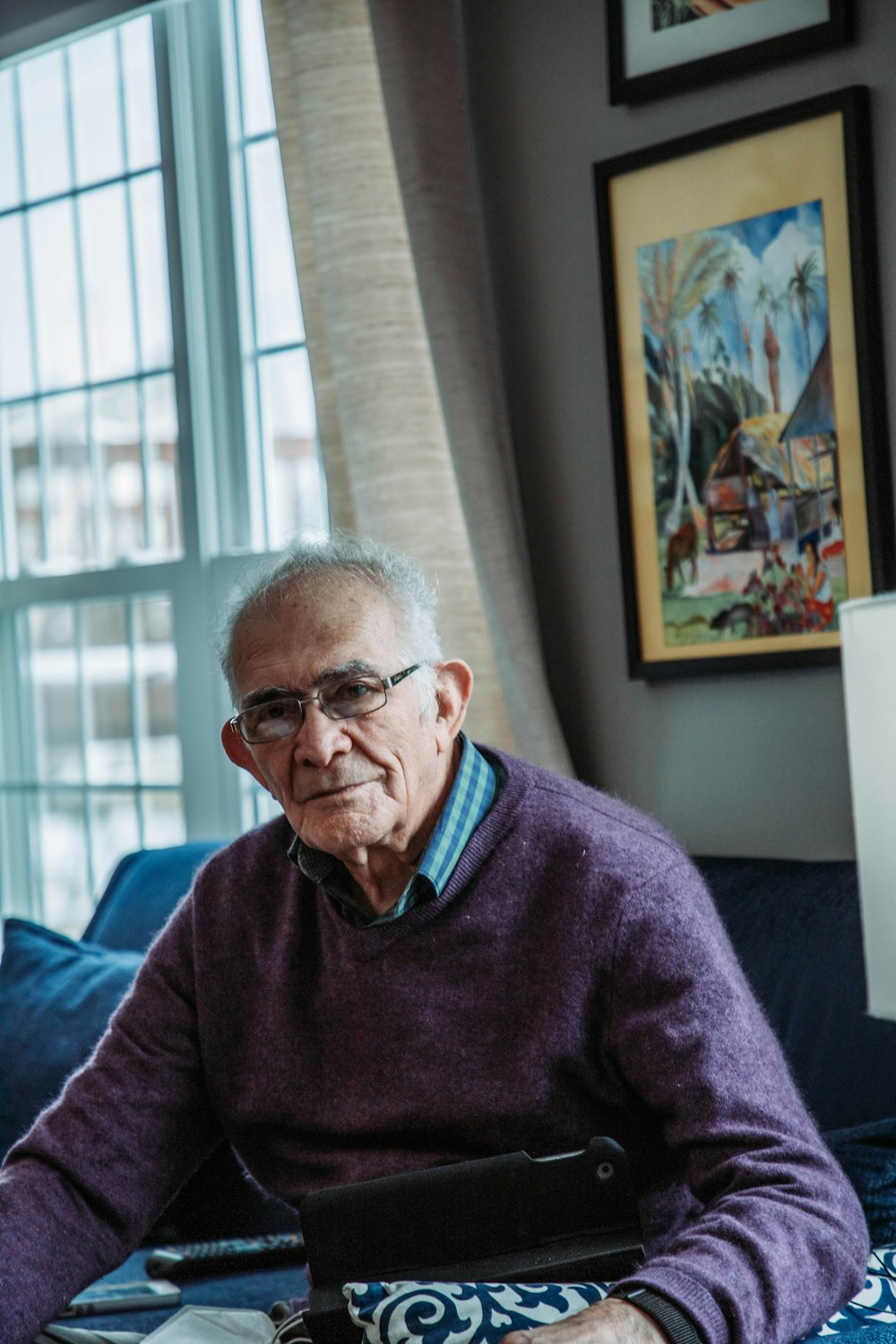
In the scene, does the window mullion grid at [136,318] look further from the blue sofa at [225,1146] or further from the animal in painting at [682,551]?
the animal in painting at [682,551]

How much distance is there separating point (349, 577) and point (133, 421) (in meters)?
1.81

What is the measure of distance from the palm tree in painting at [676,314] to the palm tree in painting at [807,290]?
14 cm

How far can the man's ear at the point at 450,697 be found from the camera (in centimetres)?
156

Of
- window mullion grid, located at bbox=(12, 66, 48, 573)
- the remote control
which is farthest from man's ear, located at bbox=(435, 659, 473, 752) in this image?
window mullion grid, located at bbox=(12, 66, 48, 573)

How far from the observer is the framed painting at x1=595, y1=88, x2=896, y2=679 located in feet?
6.37

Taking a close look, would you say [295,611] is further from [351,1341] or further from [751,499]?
[751,499]

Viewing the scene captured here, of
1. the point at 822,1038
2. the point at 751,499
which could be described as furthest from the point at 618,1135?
the point at 751,499

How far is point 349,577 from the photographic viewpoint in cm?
153

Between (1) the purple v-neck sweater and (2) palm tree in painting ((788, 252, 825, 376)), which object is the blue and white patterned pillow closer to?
(1) the purple v-neck sweater

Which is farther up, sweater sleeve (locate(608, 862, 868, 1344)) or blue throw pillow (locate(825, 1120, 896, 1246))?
sweater sleeve (locate(608, 862, 868, 1344))

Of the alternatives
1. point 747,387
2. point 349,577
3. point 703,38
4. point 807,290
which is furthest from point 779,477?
point 349,577

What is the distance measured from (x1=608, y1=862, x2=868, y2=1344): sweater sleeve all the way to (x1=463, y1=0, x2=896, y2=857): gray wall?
2.15 feet

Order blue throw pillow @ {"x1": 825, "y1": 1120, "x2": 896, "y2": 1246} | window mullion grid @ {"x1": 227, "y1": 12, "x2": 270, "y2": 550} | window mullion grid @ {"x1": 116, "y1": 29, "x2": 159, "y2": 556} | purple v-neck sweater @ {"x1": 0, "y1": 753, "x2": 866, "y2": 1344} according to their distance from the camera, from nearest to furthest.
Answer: purple v-neck sweater @ {"x1": 0, "y1": 753, "x2": 866, "y2": 1344}, blue throw pillow @ {"x1": 825, "y1": 1120, "x2": 896, "y2": 1246}, window mullion grid @ {"x1": 227, "y1": 12, "x2": 270, "y2": 550}, window mullion grid @ {"x1": 116, "y1": 29, "x2": 159, "y2": 556}

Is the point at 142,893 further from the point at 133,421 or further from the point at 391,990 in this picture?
the point at 133,421
